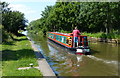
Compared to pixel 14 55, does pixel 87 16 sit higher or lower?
higher

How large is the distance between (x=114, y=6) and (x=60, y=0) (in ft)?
76.5

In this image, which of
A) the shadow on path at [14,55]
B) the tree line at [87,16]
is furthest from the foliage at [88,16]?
the shadow on path at [14,55]

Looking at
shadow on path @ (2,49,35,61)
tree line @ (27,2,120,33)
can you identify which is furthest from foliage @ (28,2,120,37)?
shadow on path @ (2,49,35,61)

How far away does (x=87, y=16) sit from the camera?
35.5 meters

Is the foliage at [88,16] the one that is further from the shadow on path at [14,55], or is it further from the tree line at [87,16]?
the shadow on path at [14,55]

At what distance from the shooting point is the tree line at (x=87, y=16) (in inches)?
1183

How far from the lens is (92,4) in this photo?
30359mm

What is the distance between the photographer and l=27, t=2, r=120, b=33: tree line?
98.6 feet

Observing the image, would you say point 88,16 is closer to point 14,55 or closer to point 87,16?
point 87,16

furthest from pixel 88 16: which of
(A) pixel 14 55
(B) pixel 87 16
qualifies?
(A) pixel 14 55

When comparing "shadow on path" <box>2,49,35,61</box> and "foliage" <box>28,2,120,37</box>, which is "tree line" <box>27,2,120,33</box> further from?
"shadow on path" <box>2,49,35,61</box>

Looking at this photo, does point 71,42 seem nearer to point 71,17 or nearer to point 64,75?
point 64,75

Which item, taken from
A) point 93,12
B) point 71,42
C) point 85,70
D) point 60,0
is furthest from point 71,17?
point 85,70

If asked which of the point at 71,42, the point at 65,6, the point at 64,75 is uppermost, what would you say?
the point at 65,6
